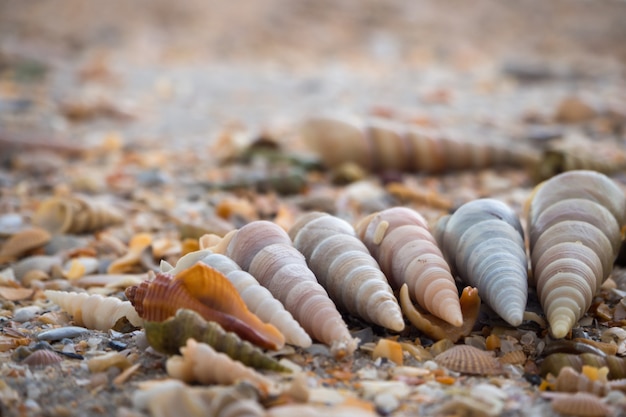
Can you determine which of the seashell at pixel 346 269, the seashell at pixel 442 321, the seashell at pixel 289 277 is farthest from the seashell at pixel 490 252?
the seashell at pixel 289 277

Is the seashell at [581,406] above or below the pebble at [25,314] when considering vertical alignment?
above

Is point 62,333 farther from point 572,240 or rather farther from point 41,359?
point 572,240

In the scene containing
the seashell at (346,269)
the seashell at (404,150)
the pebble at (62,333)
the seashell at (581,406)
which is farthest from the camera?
the seashell at (404,150)

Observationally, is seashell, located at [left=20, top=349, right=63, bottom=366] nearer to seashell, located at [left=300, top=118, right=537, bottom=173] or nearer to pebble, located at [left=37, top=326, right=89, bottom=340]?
pebble, located at [left=37, top=326, right=89, bottom=340]

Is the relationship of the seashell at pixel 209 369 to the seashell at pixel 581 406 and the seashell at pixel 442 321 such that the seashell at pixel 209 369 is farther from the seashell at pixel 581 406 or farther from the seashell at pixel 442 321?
the seashell at pixel 581 406

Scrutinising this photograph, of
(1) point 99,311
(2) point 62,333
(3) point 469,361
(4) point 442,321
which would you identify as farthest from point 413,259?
(2) point 62,333

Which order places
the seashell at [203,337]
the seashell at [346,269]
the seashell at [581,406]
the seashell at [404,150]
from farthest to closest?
the seashell at [404,150] → the seashell at [346,269] → the seashell at [203,337] → the seashell at [581,406]

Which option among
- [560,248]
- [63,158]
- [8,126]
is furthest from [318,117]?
[560,248]
